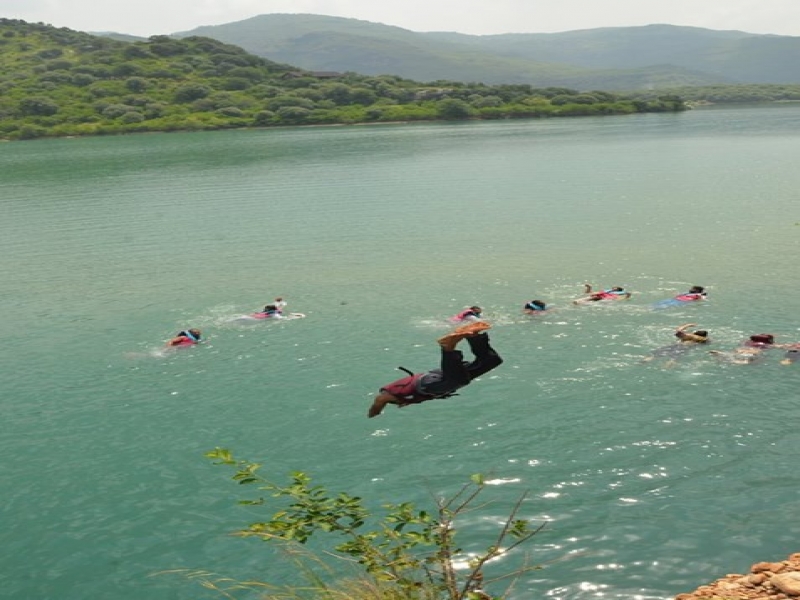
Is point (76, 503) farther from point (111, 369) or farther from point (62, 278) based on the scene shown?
point (62, 278)

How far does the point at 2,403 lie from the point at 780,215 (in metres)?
46.8

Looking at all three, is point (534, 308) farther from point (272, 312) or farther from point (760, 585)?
point (760, 585)

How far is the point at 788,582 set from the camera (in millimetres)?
12625

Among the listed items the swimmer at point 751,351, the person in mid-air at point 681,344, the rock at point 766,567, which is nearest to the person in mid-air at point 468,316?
the person in mid-air at point 681,344

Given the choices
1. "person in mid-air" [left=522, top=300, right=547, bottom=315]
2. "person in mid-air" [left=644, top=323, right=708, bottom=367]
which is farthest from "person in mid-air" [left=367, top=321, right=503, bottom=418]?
"person in mid-air" [left=522, top=300, right=547, bottom=315]

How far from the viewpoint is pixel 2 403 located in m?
24.8

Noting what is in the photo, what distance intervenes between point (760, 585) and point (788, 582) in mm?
765

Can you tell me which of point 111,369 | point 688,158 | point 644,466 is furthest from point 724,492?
point 688,158

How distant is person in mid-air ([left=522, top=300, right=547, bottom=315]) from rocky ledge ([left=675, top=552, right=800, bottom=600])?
16.7 meters

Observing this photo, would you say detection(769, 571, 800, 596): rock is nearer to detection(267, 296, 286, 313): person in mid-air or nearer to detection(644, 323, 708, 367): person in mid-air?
detection(644, 323, 708, 367): person in mid-air

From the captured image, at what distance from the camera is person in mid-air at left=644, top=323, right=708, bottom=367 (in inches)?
1022

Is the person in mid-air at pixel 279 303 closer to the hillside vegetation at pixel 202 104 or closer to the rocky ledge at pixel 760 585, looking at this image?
the rocky ledge at pixel 760 585

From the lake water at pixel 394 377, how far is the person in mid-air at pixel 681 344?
59cm

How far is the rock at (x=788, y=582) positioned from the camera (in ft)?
40.7
